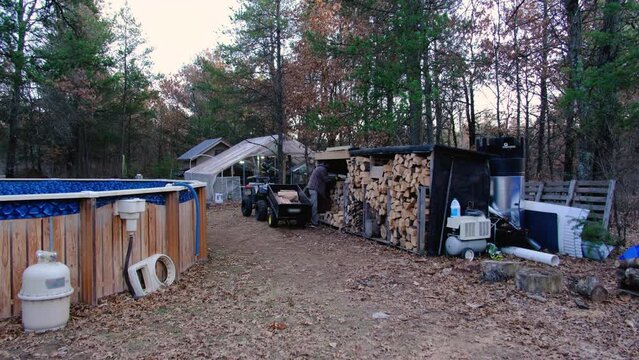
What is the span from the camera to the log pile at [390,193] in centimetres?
768

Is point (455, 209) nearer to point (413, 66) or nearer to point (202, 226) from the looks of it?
point (202, 226)

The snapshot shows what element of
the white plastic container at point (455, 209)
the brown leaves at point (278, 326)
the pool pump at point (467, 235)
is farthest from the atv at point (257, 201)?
the brown leaves at point (278, 326)

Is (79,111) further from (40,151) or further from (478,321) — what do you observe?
(478,321)

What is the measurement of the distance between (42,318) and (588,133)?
384 inches

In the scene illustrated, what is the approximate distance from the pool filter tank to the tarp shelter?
12.6 metres

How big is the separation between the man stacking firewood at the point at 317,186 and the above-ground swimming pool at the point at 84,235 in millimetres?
5763

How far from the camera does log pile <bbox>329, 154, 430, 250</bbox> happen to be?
7680 millimetres

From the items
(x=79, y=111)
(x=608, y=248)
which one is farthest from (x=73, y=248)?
(x=79, y=111)

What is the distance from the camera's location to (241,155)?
19406 millimetres

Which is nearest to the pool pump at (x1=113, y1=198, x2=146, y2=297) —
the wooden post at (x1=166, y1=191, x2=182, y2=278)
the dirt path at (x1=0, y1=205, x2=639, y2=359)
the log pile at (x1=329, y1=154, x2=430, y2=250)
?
the dirt path at (x1=0, y1=205, x2=639, y2=359)

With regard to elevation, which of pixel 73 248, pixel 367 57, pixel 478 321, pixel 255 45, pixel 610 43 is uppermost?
pixel 255 45

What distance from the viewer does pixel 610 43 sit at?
7656 millimetres

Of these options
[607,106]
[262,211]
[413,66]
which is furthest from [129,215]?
[413,66]

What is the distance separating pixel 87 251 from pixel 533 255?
20.9 feet
